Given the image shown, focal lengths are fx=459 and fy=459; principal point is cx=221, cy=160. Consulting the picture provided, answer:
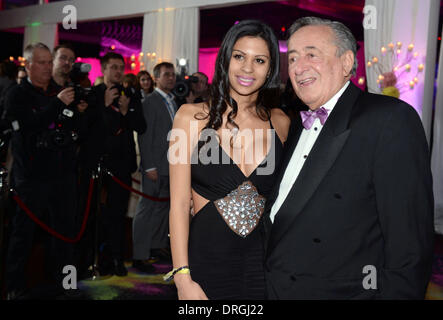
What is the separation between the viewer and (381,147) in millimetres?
1404

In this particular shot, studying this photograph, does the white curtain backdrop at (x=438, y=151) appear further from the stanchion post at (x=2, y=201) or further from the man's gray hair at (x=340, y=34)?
the stanchion post at (x=2, y=201)

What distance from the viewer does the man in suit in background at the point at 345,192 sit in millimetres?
1364

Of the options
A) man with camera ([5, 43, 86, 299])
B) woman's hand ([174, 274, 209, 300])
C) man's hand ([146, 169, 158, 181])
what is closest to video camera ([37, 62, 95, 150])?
man with camera ([5, 43, 86, 299])

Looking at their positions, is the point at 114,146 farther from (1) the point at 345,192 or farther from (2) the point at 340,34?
(1) the point at 345,192

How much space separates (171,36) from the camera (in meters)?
9.13

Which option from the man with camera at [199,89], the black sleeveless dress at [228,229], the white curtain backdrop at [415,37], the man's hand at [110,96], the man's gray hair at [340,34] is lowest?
the black sleeveless dress at [228,229]

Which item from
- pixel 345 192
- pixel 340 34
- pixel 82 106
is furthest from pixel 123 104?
pixel 345 192

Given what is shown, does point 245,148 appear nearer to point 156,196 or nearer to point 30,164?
point 30,164

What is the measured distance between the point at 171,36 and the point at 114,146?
5.42 meters

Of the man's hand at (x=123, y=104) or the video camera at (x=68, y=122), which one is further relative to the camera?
the man's hand at (x=123, y=104)

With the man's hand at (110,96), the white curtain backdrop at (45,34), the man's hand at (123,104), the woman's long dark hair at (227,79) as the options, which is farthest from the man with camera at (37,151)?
the white curtain backdrop at (45,34)

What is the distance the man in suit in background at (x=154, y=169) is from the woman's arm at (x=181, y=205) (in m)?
2.69

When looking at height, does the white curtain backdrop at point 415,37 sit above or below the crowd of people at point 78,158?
above

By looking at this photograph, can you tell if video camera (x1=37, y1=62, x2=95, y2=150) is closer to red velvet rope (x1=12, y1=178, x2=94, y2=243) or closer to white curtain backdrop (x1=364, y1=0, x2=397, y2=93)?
red velvet rope (x1=12, y1=178, x2=94, y2=243)
